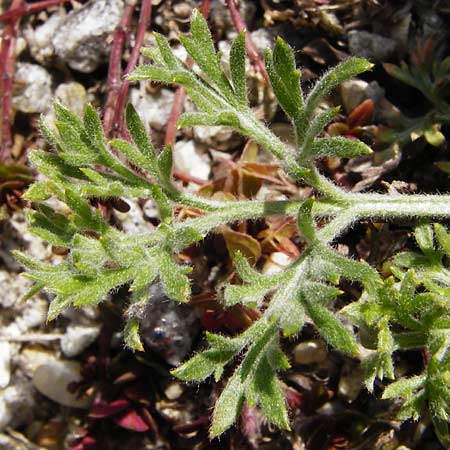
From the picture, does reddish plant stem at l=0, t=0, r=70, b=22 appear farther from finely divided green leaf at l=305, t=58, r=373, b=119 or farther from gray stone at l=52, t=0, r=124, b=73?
finely divided green leaf at l=305, t=58, r=373, b=119

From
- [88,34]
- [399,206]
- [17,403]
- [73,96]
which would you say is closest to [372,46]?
[399,206]

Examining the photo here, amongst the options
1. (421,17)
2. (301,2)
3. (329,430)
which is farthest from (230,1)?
(329,430)

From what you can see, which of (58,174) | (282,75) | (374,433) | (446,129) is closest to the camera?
(282,75)

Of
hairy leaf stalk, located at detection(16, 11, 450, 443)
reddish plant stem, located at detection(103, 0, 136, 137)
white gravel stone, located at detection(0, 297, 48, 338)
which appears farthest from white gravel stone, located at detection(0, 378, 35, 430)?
reddish plant stem, located at detection(103, 0, 136, 137)

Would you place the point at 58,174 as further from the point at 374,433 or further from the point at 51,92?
the point at 374,433

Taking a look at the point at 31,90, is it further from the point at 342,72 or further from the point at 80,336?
the point at 342,72
